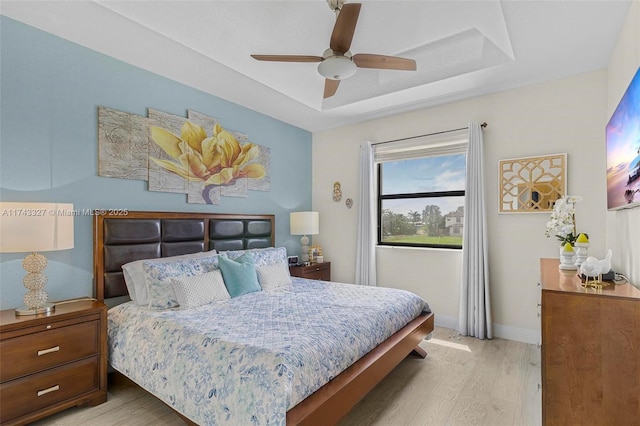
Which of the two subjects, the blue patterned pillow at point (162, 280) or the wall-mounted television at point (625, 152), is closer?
the wall-mounted television at point (625, 152)

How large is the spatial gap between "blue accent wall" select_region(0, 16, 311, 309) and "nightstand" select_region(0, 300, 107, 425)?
1.21ft

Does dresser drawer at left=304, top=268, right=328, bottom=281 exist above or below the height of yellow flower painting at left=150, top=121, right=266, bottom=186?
below

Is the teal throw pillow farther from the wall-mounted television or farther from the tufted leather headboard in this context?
the wall-mounted television

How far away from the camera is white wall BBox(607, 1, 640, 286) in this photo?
195 centimetres

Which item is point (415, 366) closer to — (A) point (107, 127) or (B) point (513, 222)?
(B) point (513, 222)

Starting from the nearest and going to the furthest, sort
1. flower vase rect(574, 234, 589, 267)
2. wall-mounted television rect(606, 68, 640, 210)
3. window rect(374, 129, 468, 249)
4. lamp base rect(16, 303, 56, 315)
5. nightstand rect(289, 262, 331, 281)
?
1. wall-mounted television rect(606, 68, 640, 210)
2. lamp base rect(16, 303, 56, 315)
3. flower vase rect(574, 234, 589, 267)
4. window rect(374, 129, 468, 249)
5. nightstand rect(289, 262, 331, 281)

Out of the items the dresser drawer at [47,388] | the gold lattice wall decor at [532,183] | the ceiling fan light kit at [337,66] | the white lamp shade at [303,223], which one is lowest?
the dresser drawer at [47,388]

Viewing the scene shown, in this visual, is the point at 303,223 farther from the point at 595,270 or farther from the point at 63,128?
the point at 595,270

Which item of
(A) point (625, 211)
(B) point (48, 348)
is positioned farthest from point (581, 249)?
(B) point (48, 348)

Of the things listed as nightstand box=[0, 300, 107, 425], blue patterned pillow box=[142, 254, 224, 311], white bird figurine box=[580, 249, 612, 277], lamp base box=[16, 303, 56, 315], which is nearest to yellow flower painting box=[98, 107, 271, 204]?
blue patterned pillow box=[142, 254, 224, 311]

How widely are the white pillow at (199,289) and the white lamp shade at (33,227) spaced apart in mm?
816

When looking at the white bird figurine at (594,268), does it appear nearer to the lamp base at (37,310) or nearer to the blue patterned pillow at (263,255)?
the blue patterned pillow at (263,255)

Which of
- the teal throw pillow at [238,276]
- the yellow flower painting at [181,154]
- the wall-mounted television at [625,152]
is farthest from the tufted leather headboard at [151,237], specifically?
the wall-mounted television at [625,152]

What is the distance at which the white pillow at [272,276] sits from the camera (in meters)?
3.24
